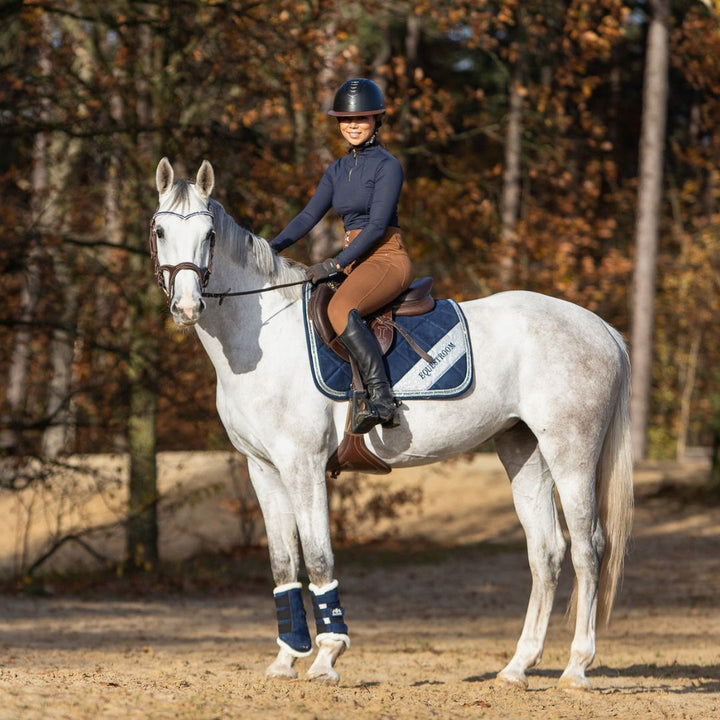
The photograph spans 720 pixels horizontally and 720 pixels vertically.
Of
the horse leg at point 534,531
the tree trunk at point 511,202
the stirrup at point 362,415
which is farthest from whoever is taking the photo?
the tree trunk at point 511,202

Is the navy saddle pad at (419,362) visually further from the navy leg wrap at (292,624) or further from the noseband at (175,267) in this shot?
the navy leg wrap at (292,624)

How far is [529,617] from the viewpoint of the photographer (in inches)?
277

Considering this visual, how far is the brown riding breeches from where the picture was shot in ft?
21.1

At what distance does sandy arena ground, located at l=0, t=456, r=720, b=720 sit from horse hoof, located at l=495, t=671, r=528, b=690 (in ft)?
0.16

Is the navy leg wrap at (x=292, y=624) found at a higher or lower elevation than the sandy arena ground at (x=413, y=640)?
higher

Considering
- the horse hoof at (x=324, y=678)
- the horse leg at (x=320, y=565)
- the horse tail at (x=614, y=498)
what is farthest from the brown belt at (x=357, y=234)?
the horse hoof at (x=324, y=678)

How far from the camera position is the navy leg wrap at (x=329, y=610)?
641cm

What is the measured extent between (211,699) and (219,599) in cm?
754

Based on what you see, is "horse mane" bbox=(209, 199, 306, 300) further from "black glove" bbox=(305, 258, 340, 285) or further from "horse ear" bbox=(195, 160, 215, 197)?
"black glove" bbox=(305, 258, 340, 285)

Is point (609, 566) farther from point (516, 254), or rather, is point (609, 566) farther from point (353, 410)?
point (516, 254)

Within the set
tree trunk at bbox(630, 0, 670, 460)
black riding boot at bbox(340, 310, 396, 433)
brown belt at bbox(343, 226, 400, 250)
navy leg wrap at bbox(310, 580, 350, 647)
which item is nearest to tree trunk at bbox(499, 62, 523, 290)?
tree trunk at bbox(630, 0, 670, 460)

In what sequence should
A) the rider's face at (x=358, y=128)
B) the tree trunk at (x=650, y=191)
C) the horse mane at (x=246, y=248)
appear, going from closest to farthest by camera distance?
1. the horse mane at (x=246, y=248)
2. the rider's face at (x=358, y=128)
3. the tree trunk at (x=650, y=191)

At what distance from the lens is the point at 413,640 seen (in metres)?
10.3

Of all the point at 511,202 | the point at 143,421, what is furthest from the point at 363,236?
the point at 511,202
